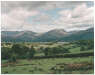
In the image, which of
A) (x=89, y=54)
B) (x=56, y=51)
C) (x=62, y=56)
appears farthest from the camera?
(x=56, y=51)

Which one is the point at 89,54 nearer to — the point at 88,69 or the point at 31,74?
the point at 88,69

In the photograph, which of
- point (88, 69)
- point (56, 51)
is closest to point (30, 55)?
point (56, 51)

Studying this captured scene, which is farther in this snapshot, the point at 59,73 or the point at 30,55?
the point at 30,55

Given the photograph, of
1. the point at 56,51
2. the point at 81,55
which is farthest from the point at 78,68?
the point at 56,51

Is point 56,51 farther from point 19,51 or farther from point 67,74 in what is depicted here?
point 67,74

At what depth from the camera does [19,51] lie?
2827 inches

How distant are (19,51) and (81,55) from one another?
3760cm

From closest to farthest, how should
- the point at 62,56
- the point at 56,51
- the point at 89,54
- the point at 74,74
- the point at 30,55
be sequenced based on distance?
the point at 74,74, the point at 89,54, the point at 62,56, the point at 30,55, the point at 56,51

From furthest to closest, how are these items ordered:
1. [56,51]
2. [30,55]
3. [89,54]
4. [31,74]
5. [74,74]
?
[56,51], [30,55], [89,54], [31,74], [74,74]

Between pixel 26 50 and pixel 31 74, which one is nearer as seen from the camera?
pixel 31 74

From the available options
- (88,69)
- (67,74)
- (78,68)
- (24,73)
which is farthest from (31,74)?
(88,69)

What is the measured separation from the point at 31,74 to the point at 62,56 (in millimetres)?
31306

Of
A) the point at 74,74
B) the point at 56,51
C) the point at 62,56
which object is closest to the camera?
the point at 74,74

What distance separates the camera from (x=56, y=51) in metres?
78.8
